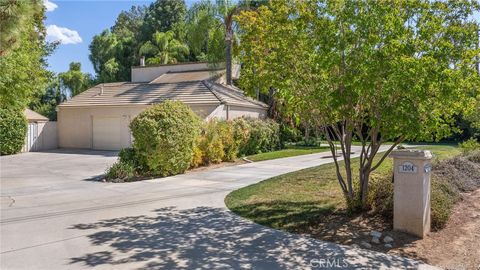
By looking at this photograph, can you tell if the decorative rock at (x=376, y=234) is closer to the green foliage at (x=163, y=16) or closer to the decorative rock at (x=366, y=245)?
the decorative rock at (x=366, y=245)

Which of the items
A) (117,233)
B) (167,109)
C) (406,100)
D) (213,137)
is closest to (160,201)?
(117,233)

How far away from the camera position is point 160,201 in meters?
9.09

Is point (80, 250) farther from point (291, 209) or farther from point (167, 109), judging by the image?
point (167, 109)

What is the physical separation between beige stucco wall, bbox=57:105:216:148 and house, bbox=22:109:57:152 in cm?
41

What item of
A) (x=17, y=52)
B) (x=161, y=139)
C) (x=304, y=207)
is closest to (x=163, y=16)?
(x=17, y=52)

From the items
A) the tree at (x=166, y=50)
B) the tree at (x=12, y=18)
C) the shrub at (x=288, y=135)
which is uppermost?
the tree at (x=166, y=50)

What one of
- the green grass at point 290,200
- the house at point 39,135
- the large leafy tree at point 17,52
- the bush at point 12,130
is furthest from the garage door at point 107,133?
the green grass at point 290,200

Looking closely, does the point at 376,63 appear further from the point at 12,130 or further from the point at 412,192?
the point at 12,130

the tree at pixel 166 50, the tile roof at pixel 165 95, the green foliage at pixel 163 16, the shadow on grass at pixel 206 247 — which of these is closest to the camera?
the shadow on grass at pixel 206 247

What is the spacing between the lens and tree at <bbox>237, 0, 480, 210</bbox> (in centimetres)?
566

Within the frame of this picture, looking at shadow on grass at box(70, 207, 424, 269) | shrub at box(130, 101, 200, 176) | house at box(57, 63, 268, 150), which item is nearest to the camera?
shadow on grass at box(70, 207, 424, 269)

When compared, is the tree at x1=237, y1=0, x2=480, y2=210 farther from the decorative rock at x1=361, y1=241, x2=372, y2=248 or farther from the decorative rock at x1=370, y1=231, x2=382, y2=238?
the decorative rock at x1=361, y1=241, x2=372, y2=248

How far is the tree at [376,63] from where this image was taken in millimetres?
5660

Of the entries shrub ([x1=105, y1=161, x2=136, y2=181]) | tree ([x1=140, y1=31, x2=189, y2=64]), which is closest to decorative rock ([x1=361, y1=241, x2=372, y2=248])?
shrub ([x1=105, y1=161, x2=136, y2=181])
